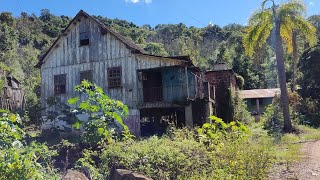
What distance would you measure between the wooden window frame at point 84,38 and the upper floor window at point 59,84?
2.28 meters

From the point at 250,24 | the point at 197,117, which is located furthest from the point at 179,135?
the point at 250,24

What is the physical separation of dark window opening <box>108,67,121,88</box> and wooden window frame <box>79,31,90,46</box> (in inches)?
89.1

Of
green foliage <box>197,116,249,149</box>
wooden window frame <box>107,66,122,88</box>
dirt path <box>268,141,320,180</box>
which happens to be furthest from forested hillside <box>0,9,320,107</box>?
green foliage <box>197,116,249,149</box>

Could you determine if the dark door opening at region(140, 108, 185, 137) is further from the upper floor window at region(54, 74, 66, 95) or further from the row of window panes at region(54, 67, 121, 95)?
the upper floor window at region(54, 74, 66, 95)

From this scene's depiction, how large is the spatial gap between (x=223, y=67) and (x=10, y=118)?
22357 millimetres

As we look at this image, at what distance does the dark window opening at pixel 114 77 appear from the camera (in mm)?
22656

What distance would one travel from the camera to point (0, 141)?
4.91 meters

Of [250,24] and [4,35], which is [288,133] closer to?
[250,24]

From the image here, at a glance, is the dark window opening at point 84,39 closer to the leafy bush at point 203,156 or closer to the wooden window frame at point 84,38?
the wooden window frame at point 84,38

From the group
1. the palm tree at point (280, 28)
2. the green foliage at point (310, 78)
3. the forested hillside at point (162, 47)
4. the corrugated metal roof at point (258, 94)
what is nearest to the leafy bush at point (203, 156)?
the palm tree at point (280, 28)

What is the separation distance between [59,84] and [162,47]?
4370cm

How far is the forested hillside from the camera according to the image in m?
52.0

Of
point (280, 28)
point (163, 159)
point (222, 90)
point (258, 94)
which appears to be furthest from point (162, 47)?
point (163, 159)

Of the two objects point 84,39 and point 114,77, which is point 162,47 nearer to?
point 84,39
